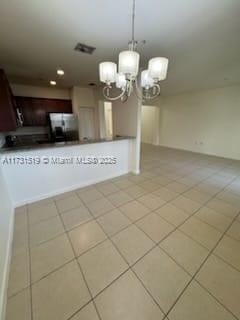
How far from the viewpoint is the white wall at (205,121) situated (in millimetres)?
4617

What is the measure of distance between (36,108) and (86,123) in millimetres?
1608

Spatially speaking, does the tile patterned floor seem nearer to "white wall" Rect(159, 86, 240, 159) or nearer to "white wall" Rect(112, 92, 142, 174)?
"white wall" Rect(112, 92, 142, 174)

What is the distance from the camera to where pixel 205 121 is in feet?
17.1

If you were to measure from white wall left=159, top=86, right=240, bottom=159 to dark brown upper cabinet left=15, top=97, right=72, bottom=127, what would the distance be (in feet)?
14.8

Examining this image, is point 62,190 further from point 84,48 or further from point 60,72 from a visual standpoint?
point 60,72

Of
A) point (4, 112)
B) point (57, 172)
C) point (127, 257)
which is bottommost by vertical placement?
point (127, 257)

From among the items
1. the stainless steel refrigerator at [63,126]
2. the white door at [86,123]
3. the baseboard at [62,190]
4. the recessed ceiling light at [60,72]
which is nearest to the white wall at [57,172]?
the baseboard at [62,190]

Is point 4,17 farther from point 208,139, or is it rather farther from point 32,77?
point 208,139

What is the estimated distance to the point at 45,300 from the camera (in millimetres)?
1089

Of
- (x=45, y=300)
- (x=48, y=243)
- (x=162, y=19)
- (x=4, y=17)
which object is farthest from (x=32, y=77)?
(x=45, y=300)

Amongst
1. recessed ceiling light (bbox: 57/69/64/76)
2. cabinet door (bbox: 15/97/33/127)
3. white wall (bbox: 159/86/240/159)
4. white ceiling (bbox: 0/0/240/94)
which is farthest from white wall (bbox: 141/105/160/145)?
cabinet door (bbox: 15/97/33/127)

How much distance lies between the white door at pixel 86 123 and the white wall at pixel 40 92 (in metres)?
0.82

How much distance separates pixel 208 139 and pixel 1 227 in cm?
613

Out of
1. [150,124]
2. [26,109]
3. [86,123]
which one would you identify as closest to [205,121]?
[150,124]
